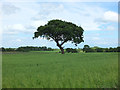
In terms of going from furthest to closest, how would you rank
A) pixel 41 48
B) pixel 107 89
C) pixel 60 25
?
pixel 41 48, pixel 60 25, pixel 107 89

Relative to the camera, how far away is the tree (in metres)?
58.2

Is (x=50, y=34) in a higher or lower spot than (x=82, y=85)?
higher

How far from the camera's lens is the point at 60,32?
57.8 meters

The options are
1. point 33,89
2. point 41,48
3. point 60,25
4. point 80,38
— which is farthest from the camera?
point 41,48

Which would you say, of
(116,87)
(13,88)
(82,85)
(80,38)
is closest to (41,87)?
(13,88)

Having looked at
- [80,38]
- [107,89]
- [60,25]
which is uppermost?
[60,25]

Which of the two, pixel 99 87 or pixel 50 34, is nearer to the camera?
pixel 99 87

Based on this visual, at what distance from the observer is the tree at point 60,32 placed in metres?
58.2

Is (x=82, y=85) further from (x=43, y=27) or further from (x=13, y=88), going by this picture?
(x=43, y=27)

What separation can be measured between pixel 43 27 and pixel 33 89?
174ft

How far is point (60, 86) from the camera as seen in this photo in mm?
8039

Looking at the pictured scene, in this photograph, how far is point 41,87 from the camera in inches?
313

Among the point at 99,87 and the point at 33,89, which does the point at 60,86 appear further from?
the point at 99,87

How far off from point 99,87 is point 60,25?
171ft
